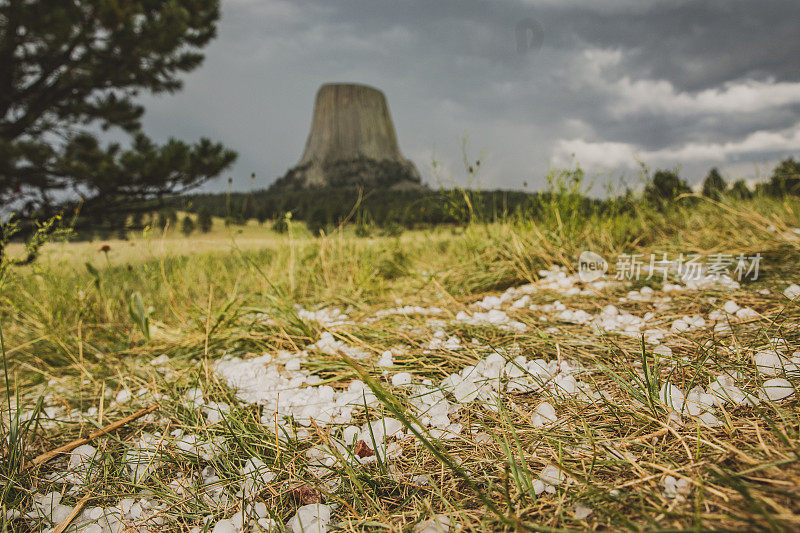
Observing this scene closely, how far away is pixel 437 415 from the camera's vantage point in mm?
876

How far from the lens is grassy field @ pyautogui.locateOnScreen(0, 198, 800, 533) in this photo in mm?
562

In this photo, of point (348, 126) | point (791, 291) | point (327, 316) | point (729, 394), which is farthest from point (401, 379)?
point (348, 126)

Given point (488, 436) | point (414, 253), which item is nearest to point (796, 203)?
point (414, 253)

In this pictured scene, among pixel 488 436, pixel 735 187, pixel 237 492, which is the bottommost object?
pixel 237 492

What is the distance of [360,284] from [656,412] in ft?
5.72

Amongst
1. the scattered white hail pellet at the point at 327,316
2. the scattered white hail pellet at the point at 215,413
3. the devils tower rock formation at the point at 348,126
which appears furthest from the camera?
the devils tower rock formation at the point at 348,126

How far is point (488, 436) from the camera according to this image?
0.78 metres

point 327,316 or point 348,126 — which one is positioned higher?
point 348,126

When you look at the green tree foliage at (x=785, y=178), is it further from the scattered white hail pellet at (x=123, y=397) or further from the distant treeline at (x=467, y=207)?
the scattered white hail pellet at (x=123, y=397)

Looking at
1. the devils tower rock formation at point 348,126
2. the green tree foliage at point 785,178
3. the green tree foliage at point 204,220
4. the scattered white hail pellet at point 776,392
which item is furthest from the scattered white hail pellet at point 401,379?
the devils tower rock formation at point 348,126

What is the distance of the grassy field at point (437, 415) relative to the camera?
22.1 inches

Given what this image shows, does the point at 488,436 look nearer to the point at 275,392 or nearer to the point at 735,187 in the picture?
the point at 275,392

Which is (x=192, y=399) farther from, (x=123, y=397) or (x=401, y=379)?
(x=401, y=379)

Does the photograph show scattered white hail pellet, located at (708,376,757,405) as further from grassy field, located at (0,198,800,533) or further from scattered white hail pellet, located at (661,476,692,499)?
scattered white hail pellet, located at (661,476,692,499)
